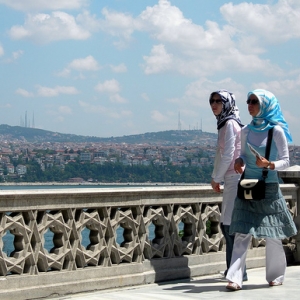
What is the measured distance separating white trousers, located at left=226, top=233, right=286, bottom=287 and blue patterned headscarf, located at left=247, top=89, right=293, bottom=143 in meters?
1.05

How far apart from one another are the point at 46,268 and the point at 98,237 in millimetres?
726

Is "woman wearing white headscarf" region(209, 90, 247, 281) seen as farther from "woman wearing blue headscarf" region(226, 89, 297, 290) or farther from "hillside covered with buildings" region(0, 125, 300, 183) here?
"hillside covered with buildings" region(0, 125, 300, 183)

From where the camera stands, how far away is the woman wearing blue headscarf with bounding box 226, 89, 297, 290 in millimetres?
7453

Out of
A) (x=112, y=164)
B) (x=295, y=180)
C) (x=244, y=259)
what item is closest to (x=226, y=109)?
(x=244, y=259)

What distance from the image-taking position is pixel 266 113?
754 centimetres

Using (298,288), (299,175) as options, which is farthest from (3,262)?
Result: (299,175)

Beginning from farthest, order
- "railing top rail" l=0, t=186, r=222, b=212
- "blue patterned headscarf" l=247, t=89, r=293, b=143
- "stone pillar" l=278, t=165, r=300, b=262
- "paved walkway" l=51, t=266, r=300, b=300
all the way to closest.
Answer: "stone pillar" l=278, t=165, r=300, b=262 → "blue patterned headscarf" l=247, t=89, r=293, b=143 → "paved walkway" l=51, t=266, r=300, b=300 → "railing top rail" l=0, t=186, r=222, b=212

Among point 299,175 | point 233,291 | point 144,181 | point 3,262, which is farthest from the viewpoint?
point 144,181

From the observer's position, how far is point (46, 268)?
Answer: 7.16m

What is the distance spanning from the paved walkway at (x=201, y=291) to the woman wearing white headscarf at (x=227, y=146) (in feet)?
1.27

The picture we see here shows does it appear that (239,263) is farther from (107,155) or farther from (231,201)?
(107,155)

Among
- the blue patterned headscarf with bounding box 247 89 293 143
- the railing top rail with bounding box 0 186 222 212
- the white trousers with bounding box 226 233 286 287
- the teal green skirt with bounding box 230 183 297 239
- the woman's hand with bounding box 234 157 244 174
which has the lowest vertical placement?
the white trousers with bounding box 226 233 286 287

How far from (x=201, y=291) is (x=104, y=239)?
107 centimetres

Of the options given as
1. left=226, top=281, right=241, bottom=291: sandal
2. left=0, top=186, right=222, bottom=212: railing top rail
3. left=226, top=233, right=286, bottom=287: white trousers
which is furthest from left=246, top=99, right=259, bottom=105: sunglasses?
left=226, top=281, right=241, bottom=291: sandal
